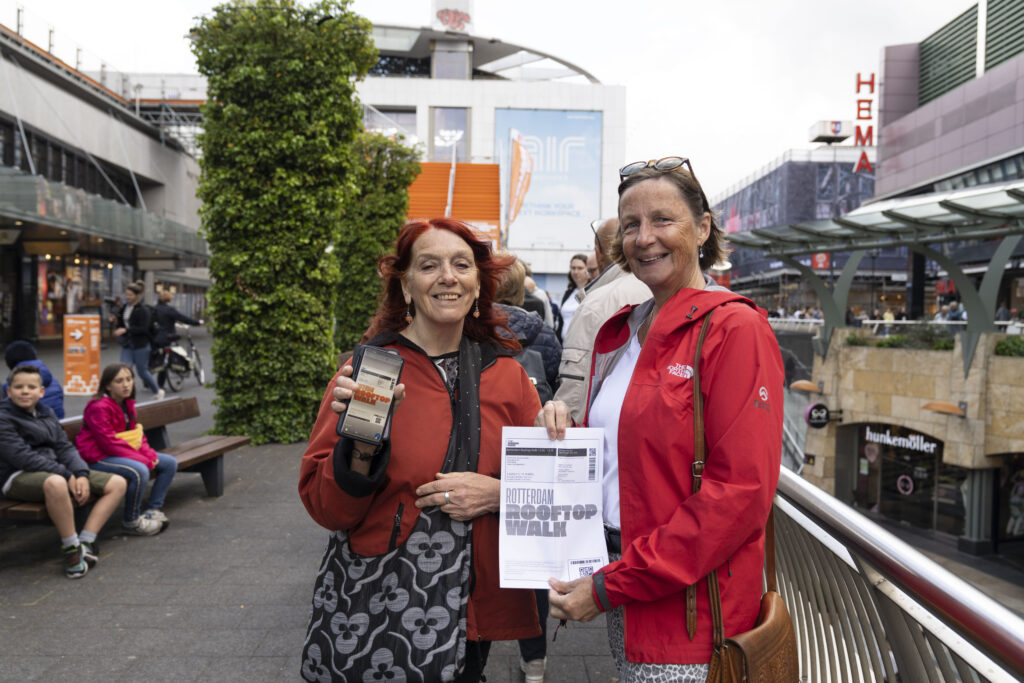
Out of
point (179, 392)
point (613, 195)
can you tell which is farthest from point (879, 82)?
point (179, 392)

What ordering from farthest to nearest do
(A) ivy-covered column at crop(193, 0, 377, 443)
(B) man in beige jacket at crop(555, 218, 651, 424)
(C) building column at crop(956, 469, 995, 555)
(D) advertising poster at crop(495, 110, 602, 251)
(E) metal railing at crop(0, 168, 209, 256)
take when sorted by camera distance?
(D) advertising poster at crop(495, 110, 602, 251) < (C) building column at crop(956, 469, 995, 555) < (E) metal railing at crop(0, 168, 209, 256) < (A) ivy-covered column at crop(193, 0, 377, 443) < (B) man in beige jacket at crop(555, 218, 651, 424)

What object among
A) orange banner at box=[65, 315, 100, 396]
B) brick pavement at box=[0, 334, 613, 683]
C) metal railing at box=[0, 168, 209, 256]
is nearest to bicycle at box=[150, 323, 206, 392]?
orange banner at box=[65, 315, 100, 396]

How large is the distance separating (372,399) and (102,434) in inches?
184

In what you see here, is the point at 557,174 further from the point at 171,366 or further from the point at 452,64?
the point at 171,366

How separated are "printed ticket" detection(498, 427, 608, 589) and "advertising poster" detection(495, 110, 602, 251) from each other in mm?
49532

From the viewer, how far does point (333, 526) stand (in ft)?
6.40

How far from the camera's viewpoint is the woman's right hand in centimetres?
180

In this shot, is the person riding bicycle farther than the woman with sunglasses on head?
Yes

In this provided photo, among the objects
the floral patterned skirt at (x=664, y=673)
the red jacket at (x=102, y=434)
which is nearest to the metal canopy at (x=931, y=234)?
the red jacket at (x=102, y=434)

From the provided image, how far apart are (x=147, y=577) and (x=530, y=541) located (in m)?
3.95

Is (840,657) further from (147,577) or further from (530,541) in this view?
(147,577)

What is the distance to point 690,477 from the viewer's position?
1.65 metres

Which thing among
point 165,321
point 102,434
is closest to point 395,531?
point 102,434

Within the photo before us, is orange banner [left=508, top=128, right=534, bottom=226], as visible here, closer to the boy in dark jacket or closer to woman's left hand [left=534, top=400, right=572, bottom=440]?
the boy in dark jacket
